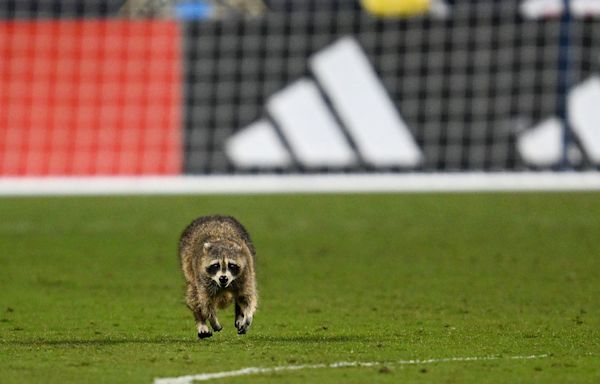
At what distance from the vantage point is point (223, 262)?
11.1 m

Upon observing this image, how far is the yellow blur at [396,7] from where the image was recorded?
3097 centimetres

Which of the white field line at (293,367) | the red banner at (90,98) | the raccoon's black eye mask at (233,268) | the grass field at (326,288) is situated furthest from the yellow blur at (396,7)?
the white field line at (293,367)

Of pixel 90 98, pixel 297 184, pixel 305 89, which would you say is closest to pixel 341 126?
pixel 305 89

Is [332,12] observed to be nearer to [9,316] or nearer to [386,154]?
[386,154]

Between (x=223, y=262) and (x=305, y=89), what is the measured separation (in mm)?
19027

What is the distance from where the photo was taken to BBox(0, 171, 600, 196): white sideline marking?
29.0 metres

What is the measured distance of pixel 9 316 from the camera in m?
13.6

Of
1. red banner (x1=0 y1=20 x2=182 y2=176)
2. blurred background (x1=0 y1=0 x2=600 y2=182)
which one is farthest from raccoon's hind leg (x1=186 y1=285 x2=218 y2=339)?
red banner (x1=0 y1=20 x2=182 y2=176)

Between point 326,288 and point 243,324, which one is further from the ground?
point 326,288

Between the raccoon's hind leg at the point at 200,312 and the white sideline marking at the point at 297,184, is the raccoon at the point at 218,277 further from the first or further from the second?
the white sideline marking at the point at 297,184

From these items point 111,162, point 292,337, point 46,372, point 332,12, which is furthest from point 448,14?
point 46,372

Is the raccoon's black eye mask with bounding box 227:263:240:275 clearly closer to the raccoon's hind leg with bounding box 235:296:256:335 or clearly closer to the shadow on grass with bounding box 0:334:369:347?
the raccoon's hind leg with bounding box 235:296:256:335

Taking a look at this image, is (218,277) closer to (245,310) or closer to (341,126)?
(245,310)

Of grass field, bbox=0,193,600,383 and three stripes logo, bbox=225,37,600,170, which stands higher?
three stripes logo, bbox=225,37,600,170
